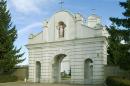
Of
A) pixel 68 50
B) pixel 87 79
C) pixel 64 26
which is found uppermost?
pixel 64 26

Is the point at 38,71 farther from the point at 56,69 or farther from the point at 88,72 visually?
the point at 88,72

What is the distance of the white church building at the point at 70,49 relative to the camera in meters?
39.2

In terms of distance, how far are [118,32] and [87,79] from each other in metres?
10.4

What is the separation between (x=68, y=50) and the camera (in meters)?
41.6

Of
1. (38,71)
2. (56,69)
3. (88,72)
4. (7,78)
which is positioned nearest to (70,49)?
(88,72)

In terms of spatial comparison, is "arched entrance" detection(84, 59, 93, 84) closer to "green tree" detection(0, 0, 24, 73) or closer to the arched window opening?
the arched window opening

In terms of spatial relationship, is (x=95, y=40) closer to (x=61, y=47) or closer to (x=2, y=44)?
(x=61, y=47)

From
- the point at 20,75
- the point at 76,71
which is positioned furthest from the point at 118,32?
the point at 20,75

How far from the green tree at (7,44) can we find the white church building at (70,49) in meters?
2.86

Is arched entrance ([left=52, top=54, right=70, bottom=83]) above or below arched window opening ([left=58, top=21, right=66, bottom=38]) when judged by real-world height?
below

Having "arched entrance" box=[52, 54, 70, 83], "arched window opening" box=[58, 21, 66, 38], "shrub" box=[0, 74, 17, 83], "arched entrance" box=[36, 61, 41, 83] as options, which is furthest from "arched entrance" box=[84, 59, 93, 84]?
"shrub" box=[0, 74, 17, 83]

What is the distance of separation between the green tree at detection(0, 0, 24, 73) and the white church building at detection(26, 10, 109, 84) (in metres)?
2.86

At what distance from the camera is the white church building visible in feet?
129

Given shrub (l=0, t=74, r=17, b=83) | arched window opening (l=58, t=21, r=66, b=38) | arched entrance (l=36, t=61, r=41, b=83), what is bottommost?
shrub (l=0, t=74, r=17, b=83)
